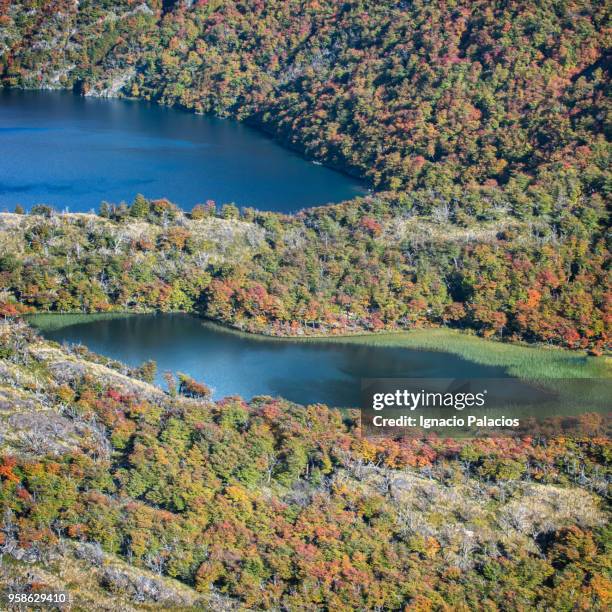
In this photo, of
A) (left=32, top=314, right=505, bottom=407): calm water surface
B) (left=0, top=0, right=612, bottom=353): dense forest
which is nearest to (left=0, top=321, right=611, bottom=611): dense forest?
(left=32, top=314, right=505, bottom=407): calm water surface

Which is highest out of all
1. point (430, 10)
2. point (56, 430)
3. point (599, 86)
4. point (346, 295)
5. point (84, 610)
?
point (430, 10)

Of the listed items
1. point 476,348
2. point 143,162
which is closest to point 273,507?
point 476,348

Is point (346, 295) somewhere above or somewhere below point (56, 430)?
above

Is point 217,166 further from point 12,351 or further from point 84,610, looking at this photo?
point 84,610

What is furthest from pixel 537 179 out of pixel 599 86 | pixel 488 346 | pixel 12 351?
pixel 12 351

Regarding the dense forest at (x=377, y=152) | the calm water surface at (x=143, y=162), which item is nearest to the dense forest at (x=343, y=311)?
the dense forest at (x=377, y=152)

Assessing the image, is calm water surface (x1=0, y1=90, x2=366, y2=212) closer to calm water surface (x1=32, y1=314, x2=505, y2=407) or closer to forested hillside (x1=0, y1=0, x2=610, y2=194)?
forested hillside (x1=0, y1=0, x2=610, y2=194)

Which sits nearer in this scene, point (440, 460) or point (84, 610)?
point (84, 610)

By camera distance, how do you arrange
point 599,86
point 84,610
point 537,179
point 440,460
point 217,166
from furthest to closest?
point 217,166
point 599,86
point 537,179
point 440,460
point 84,610
